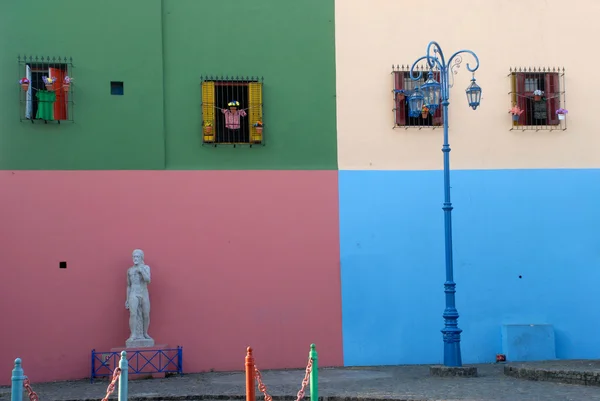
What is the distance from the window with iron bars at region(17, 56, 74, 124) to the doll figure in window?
2.93 meters

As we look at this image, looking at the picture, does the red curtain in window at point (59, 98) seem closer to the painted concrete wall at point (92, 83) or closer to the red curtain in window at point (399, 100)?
the painted concrete wall at point (92, 83)

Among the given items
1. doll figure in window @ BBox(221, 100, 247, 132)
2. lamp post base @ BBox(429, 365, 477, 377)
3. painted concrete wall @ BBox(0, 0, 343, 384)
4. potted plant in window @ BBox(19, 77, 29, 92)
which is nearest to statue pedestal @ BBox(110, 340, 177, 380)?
painted concrete wall @ BBox(0, 0, 343, 384)

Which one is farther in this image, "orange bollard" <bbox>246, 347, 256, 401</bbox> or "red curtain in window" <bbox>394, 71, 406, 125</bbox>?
"red curtain in window" <bbox>394, 71, 406, 125</bbox>

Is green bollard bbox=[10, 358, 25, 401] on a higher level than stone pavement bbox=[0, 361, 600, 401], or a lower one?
higher

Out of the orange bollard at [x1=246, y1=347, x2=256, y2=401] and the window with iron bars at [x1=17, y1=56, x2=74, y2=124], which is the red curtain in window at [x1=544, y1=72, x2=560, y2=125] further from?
the orange bollard at [x1=246, y1=347, x2=256, y2=401]

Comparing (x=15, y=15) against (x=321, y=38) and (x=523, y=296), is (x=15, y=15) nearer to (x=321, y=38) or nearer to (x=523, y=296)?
(x=321, y=38)

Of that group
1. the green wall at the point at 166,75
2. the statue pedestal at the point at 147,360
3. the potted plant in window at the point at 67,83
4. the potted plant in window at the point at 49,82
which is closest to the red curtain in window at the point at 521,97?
the green wall at the point at 166,75

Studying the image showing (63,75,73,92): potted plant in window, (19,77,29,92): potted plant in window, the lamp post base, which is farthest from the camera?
(63,75,73,92): potted plant in window

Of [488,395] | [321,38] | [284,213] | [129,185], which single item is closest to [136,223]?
[129,185]

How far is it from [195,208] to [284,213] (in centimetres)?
173

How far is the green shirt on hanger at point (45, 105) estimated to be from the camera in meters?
15.6

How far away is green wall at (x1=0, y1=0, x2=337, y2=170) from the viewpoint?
51.8 feet

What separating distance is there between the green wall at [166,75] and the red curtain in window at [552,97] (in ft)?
14.5

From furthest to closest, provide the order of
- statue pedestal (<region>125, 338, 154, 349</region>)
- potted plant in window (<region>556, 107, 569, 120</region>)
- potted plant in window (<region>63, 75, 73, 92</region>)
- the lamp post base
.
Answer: potted plant in window (<region>556, 107, 569, 120</region>) → potted plant in window (<region>63, 75, 73, 92</region>) → statue pedestal (<region>125, 338, 154, 349</region>) → the lamp post base
